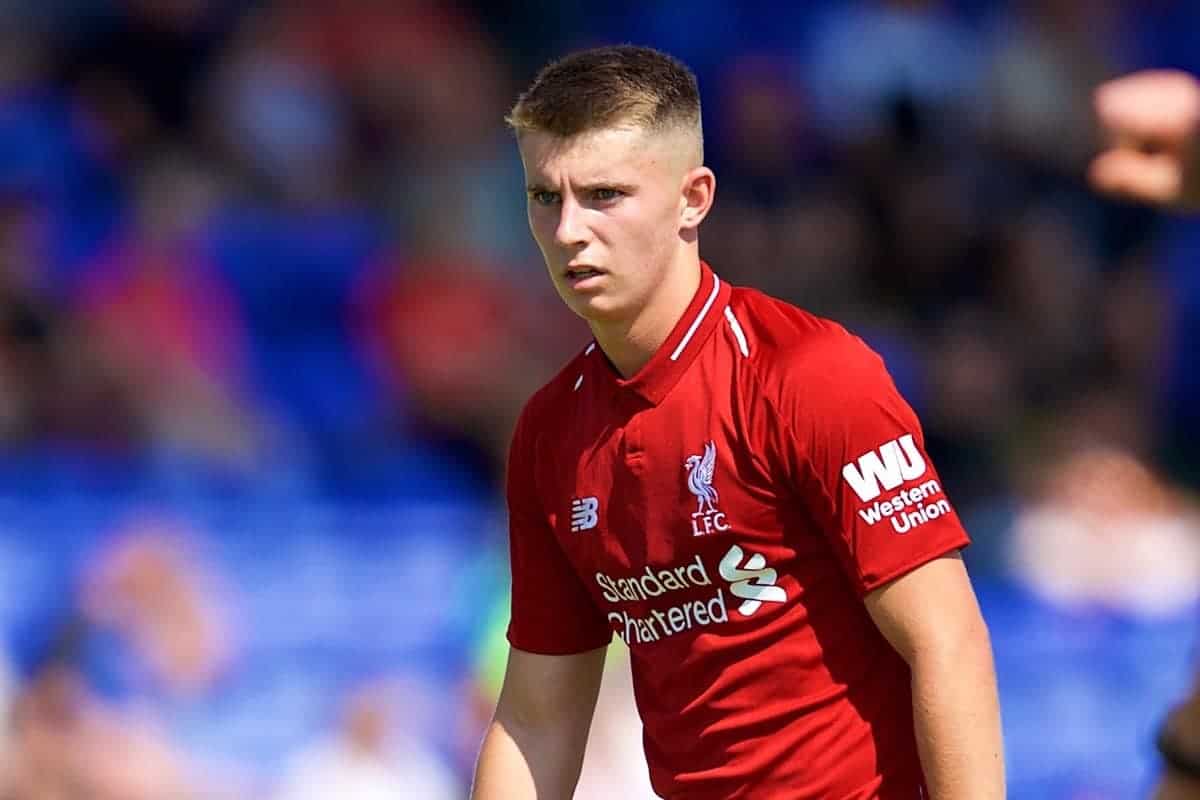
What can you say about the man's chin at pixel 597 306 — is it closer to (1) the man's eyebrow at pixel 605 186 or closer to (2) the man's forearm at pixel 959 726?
(1) the man's eyebrow at pixel 605 186

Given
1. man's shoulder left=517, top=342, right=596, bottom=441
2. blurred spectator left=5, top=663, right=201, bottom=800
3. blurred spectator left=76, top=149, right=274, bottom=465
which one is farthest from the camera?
blurred spectator left=76, top=149, right=274, bottom=465

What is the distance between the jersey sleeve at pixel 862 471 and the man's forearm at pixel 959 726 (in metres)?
0.17

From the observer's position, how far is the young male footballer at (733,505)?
315 centimetres

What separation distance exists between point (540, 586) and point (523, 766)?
35cm

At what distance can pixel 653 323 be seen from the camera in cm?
340

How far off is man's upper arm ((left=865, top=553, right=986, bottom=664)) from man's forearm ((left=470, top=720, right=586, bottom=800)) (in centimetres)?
84

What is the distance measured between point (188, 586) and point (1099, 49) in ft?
15.5

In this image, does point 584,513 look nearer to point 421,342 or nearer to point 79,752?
point 79,752

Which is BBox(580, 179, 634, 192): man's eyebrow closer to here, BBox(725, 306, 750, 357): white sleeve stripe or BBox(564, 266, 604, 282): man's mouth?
BBox(564, 266, 604, 282): man's mouth

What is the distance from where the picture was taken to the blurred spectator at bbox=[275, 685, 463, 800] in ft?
23.0

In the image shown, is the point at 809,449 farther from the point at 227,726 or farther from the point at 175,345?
the point at 175,345

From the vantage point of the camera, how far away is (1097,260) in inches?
338

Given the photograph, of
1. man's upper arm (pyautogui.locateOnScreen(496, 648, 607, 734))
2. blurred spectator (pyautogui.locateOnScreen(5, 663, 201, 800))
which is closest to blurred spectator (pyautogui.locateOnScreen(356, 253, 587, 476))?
blurred spectator (pyautogui.locateOnScreen(5, 663, 201, 800))

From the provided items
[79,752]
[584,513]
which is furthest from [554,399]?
[79,752]
